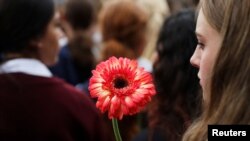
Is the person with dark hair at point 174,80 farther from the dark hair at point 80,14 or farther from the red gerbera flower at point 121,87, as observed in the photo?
the dark hair at point 80,14

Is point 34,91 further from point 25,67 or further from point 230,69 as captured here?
point 230,69

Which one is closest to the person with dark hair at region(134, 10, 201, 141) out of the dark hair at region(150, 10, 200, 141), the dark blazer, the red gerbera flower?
the dark hair at region(150, 10, 200, 141)

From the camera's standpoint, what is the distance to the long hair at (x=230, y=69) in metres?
1.26

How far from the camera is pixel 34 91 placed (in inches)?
94.7

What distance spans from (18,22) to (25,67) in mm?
178

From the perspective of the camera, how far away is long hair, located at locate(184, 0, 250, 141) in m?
1.26

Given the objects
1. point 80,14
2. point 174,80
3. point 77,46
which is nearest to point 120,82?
point 174,80

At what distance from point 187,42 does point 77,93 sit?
443mm

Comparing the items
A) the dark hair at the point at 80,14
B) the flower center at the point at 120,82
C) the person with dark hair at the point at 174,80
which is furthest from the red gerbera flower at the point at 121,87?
the dark hair at the point at 80,14

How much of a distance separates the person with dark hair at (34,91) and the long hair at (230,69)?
1.08 m

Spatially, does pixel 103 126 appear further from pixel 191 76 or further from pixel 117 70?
pixel 117 70

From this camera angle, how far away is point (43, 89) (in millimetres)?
2428

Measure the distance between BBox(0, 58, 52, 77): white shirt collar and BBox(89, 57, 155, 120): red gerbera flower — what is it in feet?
3.49

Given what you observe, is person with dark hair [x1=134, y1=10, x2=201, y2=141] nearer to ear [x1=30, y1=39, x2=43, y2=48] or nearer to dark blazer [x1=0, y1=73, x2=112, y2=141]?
dark blazer [x1=0, y1=73, x2=112, y2=141]
